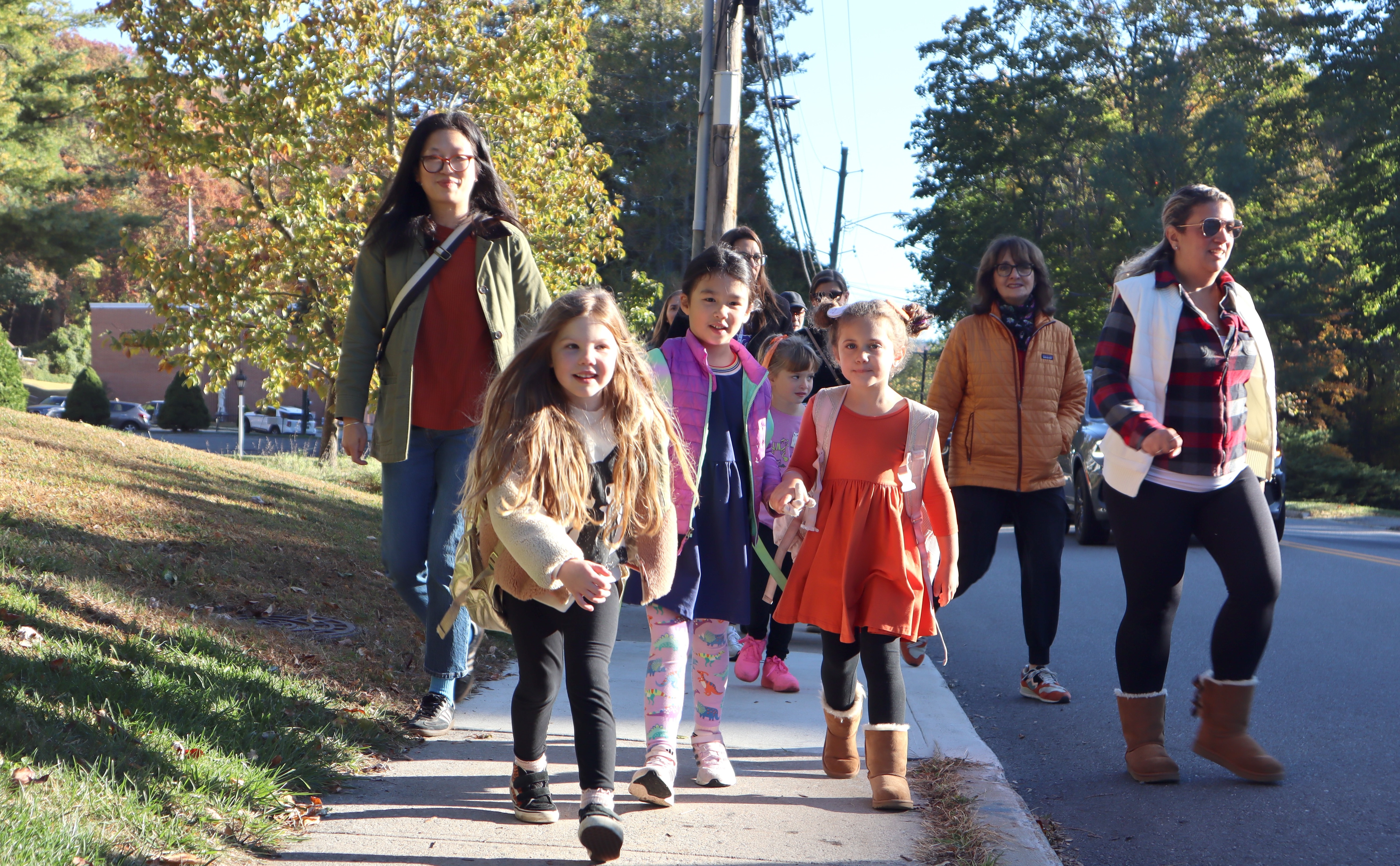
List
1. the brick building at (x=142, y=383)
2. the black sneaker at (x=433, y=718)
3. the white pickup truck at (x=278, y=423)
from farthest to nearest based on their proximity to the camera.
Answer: the brick building at (x=142, y=383), the white pickup truck at (x=278, y=423), the black sneaker at (x=433, y=718)

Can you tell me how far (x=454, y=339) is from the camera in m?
4.41

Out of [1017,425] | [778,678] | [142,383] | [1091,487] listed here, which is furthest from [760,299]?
[142,383]

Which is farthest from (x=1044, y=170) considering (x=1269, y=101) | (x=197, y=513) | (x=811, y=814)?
(x=811, y=814)

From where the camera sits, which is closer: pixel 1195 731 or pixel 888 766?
pixel 888 766

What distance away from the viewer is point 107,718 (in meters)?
3.47

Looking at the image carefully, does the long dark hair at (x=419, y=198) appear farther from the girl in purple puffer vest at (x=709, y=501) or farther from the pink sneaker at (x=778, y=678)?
the pink sneaker at (x=778, y=678)

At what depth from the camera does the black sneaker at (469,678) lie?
4590 mm

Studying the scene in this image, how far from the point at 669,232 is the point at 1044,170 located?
1279 cm

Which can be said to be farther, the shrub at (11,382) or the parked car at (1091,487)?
the shrub at (11,382)

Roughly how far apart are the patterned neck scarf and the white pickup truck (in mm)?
48729

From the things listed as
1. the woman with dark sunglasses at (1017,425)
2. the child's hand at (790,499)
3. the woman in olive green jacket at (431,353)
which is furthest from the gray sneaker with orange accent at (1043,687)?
the woman in olive green jacket at (431,353)

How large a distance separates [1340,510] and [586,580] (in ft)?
95.0

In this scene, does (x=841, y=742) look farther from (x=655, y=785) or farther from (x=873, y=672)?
(x=655, y=785)

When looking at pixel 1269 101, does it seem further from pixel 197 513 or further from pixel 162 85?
pixel 197 513
